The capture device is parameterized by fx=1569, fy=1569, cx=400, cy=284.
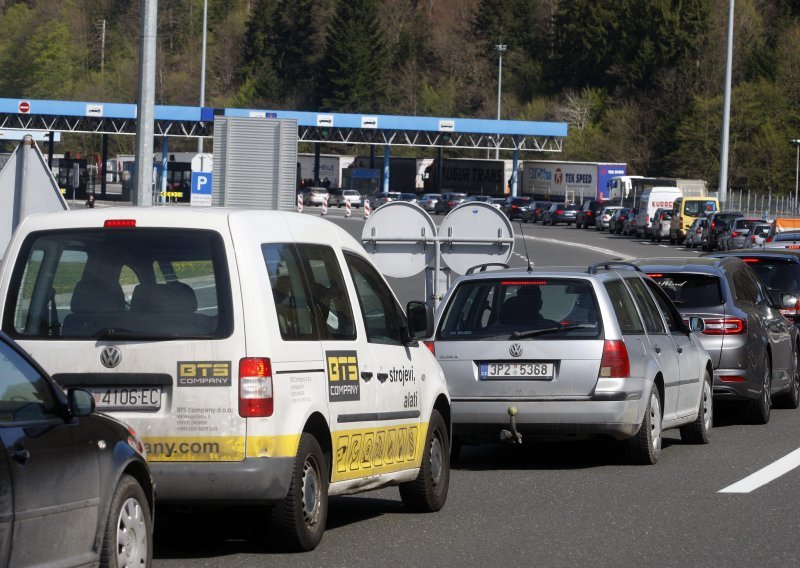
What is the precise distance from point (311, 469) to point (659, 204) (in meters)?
68.2

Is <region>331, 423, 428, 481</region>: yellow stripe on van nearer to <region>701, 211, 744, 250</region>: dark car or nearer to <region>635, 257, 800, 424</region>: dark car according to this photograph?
<region>635, 257, 800, 424</region>: dark car

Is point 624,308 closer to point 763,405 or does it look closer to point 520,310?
point 520,310

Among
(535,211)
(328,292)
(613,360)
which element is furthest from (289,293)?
(535,211)

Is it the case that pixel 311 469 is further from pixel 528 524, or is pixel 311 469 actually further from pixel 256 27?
pixel 256 27

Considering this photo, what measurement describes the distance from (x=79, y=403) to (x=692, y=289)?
9.45 metres

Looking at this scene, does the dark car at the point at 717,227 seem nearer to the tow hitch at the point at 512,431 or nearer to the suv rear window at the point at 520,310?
the suv rear window at the point at 520,310

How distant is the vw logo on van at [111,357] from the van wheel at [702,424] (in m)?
6.97

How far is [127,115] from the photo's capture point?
337 ft

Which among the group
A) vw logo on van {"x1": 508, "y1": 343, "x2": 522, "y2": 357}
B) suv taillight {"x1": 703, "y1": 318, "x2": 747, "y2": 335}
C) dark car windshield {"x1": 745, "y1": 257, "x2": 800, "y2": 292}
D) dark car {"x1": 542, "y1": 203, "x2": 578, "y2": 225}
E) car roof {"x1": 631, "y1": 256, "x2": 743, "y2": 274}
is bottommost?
dark car {"x1": 542, "y1": 203, "x2": 578, "y2": 225}

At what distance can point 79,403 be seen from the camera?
20.7 feet

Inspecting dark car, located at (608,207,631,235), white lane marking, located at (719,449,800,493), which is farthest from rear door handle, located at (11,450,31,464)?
dark car, located at (608,207,631,235)

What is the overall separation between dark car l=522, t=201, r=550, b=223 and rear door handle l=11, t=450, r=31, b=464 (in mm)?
89171

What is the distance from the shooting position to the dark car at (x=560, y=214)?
9244 centimetres

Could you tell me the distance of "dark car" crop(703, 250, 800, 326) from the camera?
18.7m
